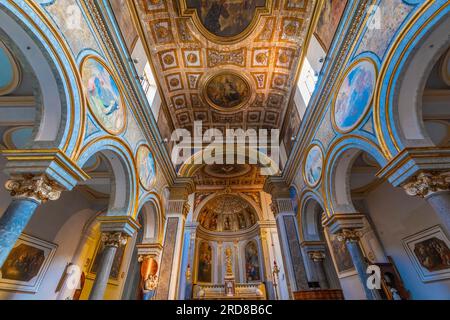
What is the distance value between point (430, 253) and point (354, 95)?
6.63 m

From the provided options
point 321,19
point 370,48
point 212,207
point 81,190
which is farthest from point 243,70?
point 212,207

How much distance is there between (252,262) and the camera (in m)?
19.3

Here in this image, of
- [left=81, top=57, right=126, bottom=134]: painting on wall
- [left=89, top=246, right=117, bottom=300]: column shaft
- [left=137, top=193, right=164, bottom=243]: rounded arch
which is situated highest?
[left=81, top=57, right=126, bottom=134]: painting on wall

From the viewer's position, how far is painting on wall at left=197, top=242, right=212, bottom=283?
1888 cm

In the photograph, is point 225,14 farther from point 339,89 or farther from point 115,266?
point 115,266

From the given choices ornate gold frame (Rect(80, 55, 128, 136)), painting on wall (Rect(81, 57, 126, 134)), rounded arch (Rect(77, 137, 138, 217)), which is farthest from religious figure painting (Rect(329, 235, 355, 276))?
painting on wall (Rect(81, 57, 126, 134))

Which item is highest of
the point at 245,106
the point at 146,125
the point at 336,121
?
the point at 245,106

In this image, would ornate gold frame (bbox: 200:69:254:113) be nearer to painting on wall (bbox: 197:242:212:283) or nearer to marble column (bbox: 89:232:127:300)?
marble column (bbox: 89:232:127:300)

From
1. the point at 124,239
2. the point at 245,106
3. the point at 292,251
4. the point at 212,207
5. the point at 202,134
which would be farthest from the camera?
the point at 212,207

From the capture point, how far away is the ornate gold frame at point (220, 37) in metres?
8.30

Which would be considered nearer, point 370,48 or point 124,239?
point 370,48
